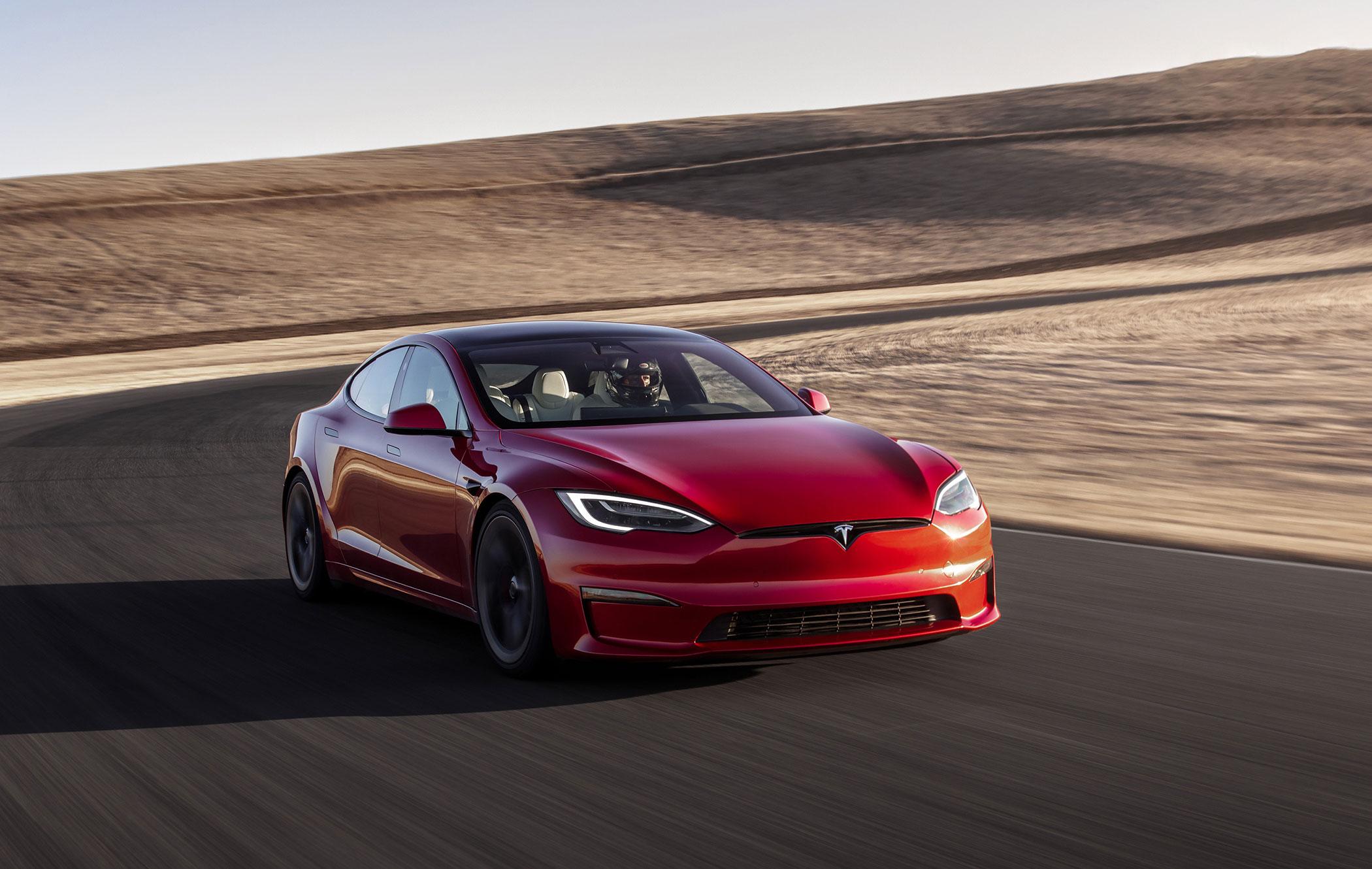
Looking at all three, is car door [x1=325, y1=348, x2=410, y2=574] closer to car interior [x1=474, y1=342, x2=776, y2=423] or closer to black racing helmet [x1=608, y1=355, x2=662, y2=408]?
car interior [x1=474, y1=342, x2=776, y2=423]

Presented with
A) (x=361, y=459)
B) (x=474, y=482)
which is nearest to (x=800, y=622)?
(x=474, y=482)

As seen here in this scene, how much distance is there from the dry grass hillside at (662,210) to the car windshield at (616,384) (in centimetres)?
3127

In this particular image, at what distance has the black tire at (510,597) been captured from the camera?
20.3 ft

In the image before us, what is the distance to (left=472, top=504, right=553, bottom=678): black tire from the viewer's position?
20.3 ft

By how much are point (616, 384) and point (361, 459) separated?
1309 mm

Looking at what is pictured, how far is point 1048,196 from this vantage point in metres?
58.9

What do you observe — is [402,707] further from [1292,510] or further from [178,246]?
[178,246]

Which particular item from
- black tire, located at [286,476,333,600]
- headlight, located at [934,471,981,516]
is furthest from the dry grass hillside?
headlight, located at [934,471,981,516]

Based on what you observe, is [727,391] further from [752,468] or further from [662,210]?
[662,210]

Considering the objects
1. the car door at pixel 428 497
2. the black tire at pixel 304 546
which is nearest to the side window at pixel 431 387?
the car door at pixel 428 497

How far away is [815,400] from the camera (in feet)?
24.7

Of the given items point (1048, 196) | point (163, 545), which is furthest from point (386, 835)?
point (1048, 196)

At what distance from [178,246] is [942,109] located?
153 ft

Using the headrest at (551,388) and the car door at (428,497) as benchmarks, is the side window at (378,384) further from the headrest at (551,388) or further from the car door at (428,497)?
the headrest at (551,388)
